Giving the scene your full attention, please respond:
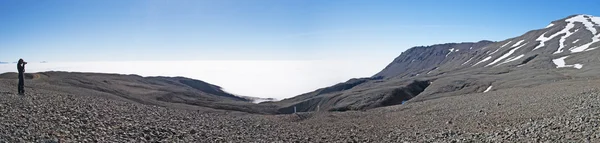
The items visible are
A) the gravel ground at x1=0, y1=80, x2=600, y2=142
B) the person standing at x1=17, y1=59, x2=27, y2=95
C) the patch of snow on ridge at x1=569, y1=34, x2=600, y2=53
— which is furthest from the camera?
the patch of snow on ridge at x1=569, y1=34, x2=600, y2=53

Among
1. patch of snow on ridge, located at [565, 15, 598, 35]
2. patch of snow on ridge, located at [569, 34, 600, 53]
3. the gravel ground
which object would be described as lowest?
the gravel ground

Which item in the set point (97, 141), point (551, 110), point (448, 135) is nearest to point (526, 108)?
point (551, 110)

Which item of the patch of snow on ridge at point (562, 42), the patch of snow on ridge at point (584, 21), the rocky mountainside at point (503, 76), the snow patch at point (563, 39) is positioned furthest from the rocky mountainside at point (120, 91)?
the patch of snow on ridge at point (584, 21)

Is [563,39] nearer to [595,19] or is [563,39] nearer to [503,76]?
[595,19]

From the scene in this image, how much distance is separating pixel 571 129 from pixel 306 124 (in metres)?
14.3

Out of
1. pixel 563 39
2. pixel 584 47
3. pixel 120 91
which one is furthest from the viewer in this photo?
pixel 563 39

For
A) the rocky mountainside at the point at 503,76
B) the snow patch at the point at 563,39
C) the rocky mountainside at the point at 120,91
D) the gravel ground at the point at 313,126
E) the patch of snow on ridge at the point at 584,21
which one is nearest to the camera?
the gravel ground at the point at 313,126

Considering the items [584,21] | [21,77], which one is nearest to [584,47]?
[584,21]

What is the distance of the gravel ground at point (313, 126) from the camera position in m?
13.6

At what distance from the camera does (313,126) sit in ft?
76.0

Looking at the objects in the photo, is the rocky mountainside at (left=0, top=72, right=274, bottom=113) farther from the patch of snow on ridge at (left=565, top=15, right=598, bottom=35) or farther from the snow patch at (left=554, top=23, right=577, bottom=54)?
the patch of snow on ridge at (left=565, top=15, right=598, bottom=35)

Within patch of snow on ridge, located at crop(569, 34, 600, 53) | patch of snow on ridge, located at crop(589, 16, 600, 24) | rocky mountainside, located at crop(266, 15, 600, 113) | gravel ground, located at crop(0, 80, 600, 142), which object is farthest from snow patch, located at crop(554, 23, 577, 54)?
gravel ground, located at crop(0, 80, 600, 142)

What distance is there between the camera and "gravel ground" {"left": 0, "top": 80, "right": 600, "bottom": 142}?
13641 mm

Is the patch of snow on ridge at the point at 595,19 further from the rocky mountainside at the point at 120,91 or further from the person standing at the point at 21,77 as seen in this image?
the person standing at the point at 21,77
